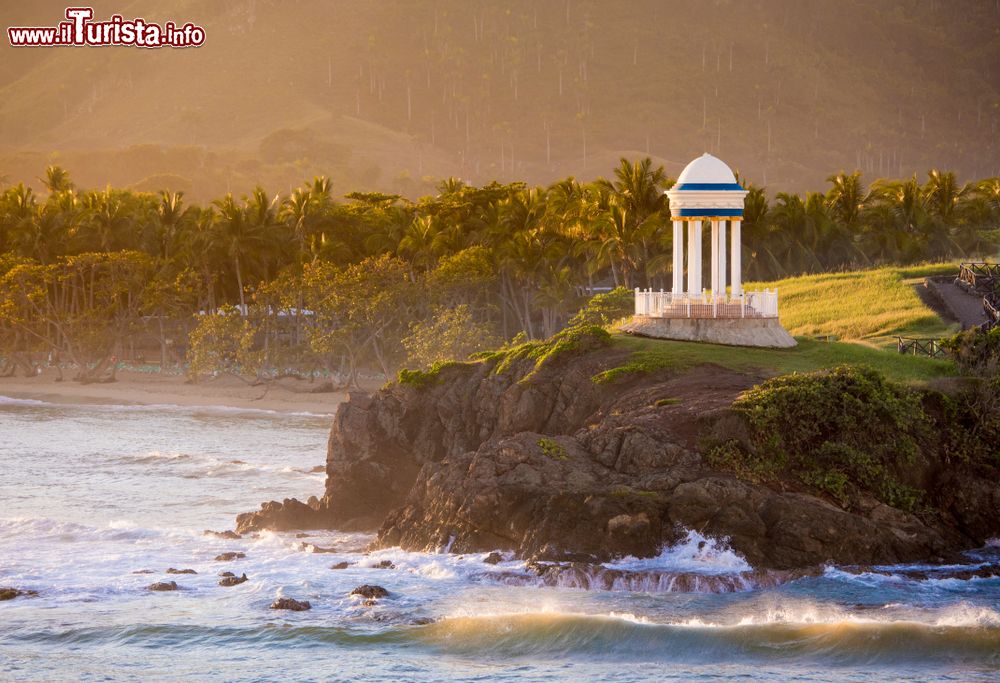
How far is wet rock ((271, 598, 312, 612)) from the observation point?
28.0 meters

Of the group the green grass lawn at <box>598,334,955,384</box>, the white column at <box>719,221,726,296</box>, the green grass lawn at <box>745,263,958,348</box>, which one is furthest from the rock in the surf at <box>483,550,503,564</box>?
the green grass lawn at <box>745,263,958,348</box>

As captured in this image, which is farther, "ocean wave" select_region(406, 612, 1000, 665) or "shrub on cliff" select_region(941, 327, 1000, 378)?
"shrub on cliff" select_region(941, 327, 1000, 378)

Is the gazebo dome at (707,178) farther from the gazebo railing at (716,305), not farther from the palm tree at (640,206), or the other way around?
the palm tree at (640,206)

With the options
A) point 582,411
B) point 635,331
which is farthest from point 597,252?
point 582,411

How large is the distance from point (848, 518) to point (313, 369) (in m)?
43.8

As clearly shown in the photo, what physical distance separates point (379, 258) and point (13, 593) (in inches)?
1808

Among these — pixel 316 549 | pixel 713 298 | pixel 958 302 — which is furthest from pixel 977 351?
pixel 316 549

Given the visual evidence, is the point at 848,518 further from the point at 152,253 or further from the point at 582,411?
the point at 152,253

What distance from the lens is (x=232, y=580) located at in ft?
98.5

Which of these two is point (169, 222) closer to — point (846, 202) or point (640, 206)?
point (640, 206)

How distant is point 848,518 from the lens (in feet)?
98.7

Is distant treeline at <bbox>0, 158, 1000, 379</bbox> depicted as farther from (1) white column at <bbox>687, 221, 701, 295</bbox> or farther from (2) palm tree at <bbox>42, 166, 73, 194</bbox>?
(1) white column at <bbox>687, 221, 701, 295</bbox>

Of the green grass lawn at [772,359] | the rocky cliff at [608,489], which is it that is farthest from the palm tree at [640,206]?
the rocky cliff at [608,489]

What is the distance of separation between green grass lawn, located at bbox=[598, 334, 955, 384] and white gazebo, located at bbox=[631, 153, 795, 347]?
61 centimetres
